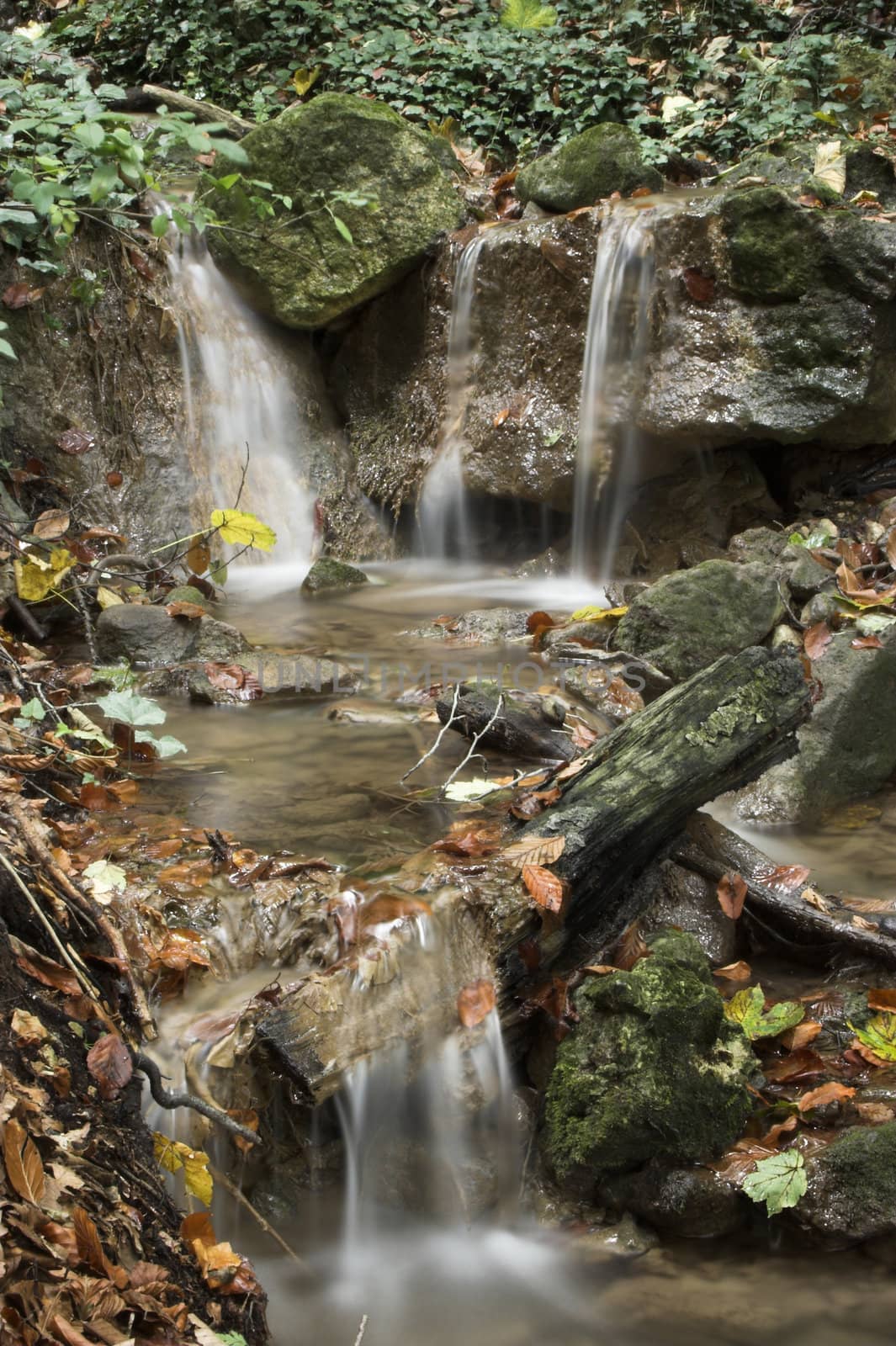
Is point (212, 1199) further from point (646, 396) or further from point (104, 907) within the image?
point (646, 396)

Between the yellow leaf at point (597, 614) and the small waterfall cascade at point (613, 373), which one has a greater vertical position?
the small waterfall cascade at point (613, 373)

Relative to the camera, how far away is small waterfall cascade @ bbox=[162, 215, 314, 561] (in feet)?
25.2

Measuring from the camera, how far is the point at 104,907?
284 cm

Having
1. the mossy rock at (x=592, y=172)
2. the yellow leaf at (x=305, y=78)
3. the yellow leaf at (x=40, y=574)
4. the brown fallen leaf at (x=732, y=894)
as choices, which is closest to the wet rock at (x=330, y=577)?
the yellow leaf at (x=40, y=574)

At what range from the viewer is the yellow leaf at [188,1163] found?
93.1 inches

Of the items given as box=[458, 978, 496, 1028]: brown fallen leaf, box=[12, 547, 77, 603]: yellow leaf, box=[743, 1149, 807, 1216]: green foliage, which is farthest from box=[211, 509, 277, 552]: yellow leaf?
box=[743, 1149, 807, 1216]: green foliage

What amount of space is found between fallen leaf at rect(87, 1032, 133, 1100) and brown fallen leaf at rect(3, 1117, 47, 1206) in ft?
1.30

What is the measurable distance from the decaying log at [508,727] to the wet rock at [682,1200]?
5.24 ft

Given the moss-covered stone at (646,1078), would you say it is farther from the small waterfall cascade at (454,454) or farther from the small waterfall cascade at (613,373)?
the small waterfall cascade at (454,454)

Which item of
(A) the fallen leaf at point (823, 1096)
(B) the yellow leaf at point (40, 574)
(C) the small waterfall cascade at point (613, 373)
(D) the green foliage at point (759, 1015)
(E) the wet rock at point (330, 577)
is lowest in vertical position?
(A) the fallen leaf at point (823, 1096)

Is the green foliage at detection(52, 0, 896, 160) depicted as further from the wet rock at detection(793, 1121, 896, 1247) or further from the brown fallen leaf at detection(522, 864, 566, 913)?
the wet rock at detection(793, 1121, 896, 1247)

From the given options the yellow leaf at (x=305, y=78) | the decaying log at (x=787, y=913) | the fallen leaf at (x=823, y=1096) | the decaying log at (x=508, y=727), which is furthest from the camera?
the yellow leaf at (x=305, y=78)

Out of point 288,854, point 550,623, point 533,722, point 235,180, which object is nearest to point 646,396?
point 550,623

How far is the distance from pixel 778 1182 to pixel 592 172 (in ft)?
21.3
